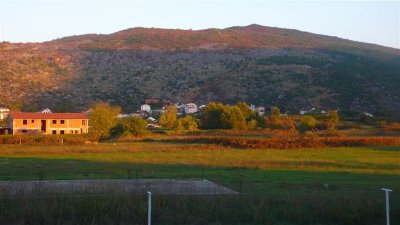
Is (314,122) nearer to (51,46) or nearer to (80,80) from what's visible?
(80,80)

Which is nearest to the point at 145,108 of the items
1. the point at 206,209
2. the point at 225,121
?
the point at 225,121

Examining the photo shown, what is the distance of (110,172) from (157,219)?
17921 mm

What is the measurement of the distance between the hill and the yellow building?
22.4 m

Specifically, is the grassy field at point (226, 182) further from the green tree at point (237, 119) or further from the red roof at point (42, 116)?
the red roof at point (42, 116)

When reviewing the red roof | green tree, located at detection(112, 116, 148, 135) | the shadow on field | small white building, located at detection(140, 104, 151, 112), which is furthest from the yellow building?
the shadow on field

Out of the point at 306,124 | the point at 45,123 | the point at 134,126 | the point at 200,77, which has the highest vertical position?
the point at 200,77

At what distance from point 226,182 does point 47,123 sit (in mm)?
69979

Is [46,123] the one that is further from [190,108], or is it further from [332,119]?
[332,119]

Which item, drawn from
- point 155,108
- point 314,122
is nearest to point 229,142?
point 314,122

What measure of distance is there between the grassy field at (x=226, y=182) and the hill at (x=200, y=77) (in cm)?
6359

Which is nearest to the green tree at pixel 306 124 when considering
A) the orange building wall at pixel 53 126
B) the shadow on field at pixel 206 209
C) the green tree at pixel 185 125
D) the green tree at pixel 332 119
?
the green tree at pixel 332 119

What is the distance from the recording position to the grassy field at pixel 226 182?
1534 centimetres

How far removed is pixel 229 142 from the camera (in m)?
59.4

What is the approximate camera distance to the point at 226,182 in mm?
26969
